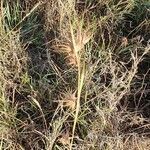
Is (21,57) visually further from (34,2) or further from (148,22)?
(148,22)

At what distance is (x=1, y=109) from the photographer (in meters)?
1.78

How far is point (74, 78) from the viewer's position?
1.86 meters

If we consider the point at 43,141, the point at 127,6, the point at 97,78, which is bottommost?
the point at 43,141

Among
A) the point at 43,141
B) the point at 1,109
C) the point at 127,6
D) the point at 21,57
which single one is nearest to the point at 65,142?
the point at 43,141

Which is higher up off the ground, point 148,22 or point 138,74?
point 148,22

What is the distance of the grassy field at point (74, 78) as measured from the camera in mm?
1732

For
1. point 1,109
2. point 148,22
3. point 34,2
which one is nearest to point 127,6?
point 148,22

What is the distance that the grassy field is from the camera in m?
1.73

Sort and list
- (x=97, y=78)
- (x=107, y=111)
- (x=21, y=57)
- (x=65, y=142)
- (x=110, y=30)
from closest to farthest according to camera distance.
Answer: (x=65, y=142), (x=107, y=111), (x=97, y=78), (x=21, y=57), (x=110, y=30)

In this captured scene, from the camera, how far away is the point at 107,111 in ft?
5.72

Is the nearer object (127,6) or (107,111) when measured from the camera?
(107,111)

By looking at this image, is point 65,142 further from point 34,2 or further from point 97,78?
point 34,2

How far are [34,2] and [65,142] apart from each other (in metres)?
0.88

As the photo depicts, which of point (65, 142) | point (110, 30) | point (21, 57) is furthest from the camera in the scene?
point (110, 30)
